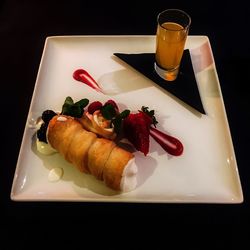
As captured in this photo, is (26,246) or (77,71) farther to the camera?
(77,71)

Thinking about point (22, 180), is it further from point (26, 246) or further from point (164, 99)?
point (164, 99)

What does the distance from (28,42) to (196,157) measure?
3.62ft

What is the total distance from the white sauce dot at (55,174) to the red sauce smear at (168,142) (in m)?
0.39

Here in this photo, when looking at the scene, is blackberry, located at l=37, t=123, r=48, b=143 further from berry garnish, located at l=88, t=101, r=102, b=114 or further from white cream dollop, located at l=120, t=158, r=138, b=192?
white cream dollop, located at l=120, t=158, r=138, b=192

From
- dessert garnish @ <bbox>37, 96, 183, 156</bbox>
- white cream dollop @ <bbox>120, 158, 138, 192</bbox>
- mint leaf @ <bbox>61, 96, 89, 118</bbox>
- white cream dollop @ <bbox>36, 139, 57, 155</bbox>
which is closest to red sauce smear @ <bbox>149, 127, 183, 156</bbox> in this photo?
dessert garnish @ <bbox>37, 96, 183, 156</bbox>

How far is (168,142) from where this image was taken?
1.15 meters

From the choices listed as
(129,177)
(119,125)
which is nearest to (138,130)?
(119,125)

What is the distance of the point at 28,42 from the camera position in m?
1.57

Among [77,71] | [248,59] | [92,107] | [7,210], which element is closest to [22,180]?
[7,210]

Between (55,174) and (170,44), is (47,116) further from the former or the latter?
(170,44)

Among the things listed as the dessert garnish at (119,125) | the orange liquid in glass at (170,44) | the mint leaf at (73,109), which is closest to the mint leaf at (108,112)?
the dessert garnish at (119,125)

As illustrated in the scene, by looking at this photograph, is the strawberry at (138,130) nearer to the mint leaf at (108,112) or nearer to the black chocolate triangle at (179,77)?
the mint leaf at (108,112)

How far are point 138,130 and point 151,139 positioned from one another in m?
0.11

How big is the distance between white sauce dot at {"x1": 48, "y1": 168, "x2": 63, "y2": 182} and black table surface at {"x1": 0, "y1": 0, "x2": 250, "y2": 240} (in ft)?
0.30
